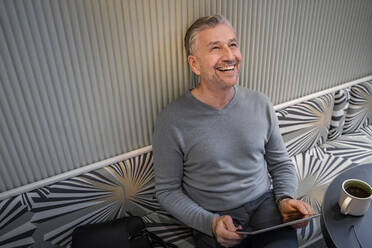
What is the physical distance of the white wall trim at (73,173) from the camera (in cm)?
113

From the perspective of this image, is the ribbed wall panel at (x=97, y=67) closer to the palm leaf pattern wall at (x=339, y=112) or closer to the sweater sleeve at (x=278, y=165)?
the sweater sleeve at (x=278, y=165)

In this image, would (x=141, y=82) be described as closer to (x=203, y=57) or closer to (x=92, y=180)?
(x=203, y=57)

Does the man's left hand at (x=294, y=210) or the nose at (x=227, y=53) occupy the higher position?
the nose at (x=227, y=53)

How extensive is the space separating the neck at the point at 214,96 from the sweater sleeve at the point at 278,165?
22 centimetres

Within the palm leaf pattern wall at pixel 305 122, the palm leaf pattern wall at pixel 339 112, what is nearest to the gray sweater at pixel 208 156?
the palm leaf pattern wall at pixel 305 122

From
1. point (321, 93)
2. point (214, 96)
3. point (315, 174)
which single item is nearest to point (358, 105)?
point (321, 93)

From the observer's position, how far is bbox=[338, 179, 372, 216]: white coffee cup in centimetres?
93

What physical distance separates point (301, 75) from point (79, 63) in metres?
1.26

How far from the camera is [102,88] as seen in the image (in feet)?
3.77

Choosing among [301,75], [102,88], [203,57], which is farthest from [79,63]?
[301,75]

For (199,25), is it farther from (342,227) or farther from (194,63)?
(342,227)

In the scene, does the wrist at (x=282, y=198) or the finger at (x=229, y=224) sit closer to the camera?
the finger at (x=229, y=224)

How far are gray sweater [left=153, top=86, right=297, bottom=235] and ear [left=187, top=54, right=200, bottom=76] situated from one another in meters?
0.11

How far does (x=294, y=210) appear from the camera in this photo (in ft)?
3.71
